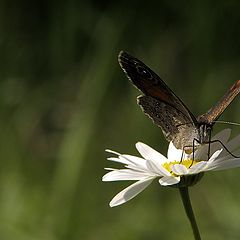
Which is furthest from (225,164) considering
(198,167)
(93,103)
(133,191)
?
(93,103)

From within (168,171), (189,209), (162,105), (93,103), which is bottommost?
(189,209)

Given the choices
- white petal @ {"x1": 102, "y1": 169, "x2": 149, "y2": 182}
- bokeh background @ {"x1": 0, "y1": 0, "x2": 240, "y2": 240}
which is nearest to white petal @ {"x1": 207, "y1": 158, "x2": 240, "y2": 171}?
white petal @ {"x1": 102, "y1": 169, "x2": 149, "y2": 182}

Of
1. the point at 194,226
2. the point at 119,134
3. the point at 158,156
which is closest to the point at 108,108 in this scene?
the point at 119,134

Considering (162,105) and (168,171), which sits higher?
(162,105)

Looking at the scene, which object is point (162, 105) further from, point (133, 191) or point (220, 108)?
point (133, 191)

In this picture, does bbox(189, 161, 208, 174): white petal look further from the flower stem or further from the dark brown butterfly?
the dark brown butterfly

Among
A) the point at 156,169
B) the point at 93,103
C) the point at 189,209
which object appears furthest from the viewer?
the point at 93,103

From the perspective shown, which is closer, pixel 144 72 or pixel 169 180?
pixel 169 180
